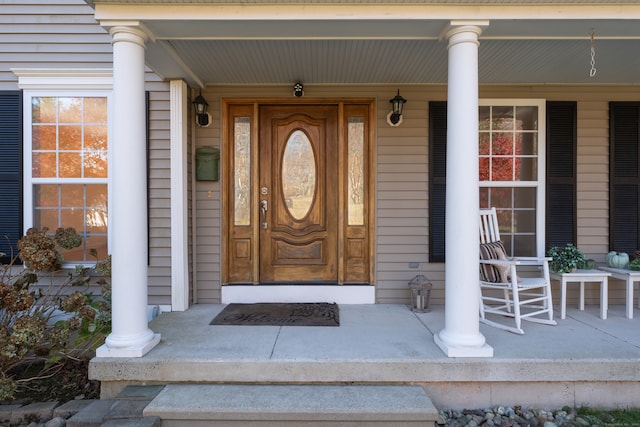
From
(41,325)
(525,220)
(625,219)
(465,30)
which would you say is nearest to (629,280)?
(625,219)

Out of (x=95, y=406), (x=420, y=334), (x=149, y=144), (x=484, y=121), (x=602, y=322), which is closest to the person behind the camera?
(x=95, y=406)

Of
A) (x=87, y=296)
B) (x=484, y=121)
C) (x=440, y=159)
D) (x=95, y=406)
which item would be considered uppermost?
(x=484, y=121)

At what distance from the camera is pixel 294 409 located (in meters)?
2.17

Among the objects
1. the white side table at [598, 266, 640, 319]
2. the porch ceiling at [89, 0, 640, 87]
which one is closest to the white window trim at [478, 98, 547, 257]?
the porch ceiling at [89, 0, 640, 87]

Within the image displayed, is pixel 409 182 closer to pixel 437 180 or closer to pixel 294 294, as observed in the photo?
pixel 437 180

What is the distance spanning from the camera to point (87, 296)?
3.00m

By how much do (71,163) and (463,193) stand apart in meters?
3.48

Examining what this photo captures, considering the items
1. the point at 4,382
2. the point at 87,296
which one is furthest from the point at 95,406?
the point at 87,296

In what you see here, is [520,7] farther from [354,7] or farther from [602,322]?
[602,322]

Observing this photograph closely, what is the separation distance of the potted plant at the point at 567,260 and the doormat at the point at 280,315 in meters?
2.00

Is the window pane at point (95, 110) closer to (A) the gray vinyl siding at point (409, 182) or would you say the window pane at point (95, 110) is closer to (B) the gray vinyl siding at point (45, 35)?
(B) the gray vinyl siding at point (45, 35)

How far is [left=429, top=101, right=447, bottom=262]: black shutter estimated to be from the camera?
12.5ft

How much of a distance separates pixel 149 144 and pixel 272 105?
4.05 ft

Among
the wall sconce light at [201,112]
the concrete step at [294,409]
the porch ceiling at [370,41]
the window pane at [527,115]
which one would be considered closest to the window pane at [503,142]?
the window pane at [527,115]
